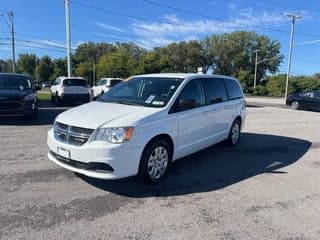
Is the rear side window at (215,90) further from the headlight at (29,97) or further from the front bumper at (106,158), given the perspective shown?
the headlight at (29,97)

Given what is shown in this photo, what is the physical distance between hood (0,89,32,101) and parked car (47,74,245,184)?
536 cm

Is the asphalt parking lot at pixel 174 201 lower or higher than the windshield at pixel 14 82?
lower

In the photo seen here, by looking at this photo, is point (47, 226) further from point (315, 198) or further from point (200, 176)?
point (315, 198)

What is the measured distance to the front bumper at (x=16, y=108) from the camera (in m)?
10.5

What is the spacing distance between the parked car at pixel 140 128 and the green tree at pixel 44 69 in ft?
327

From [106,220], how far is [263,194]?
2.44 meters

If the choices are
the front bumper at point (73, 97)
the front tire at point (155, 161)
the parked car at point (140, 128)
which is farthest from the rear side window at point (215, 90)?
the front bumper at point (73, 97)

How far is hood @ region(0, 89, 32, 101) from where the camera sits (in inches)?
410

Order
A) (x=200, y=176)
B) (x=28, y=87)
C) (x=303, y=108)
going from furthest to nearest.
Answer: (x=303, y=108)
(x=28, y=87)
(x=200, y=176)

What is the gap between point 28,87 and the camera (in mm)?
11898

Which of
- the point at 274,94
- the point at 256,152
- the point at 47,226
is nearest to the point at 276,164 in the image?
the point at 256,152

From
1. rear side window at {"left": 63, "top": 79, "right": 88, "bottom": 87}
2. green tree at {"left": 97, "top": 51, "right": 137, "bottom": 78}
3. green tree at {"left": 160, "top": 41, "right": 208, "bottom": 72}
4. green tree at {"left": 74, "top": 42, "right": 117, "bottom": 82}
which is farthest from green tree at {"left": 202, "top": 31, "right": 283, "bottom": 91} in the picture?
rear side window at {"left": 63, "top": 79, "right": 88, "bottom": 87}

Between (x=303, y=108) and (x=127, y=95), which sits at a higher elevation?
(x=127, y=95)

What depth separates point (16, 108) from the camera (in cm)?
1066
